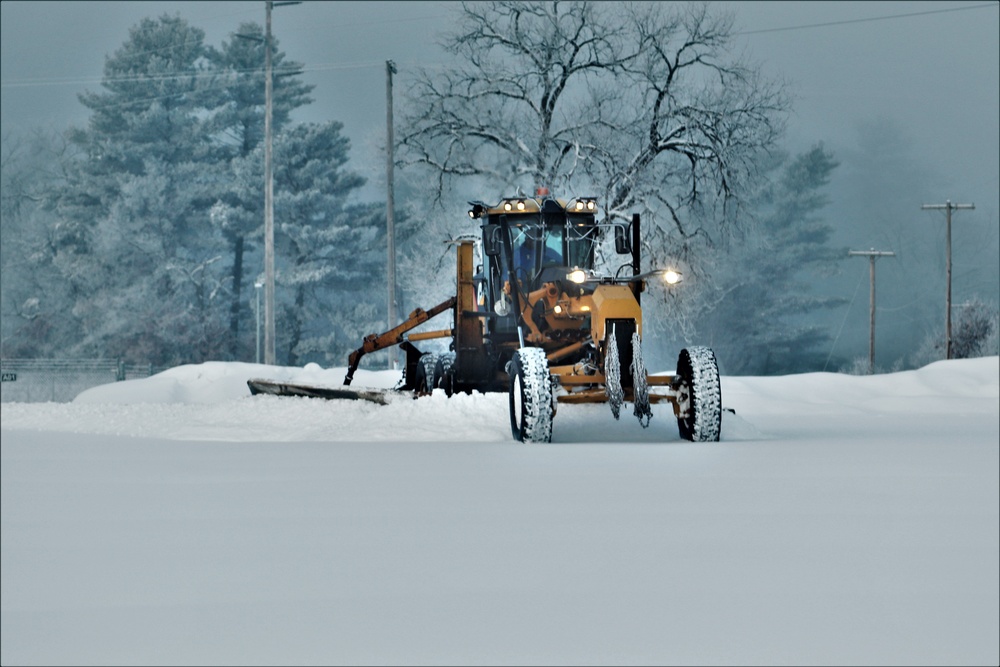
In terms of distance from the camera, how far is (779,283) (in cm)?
6238

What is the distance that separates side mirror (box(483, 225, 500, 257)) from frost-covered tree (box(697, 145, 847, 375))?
4173cm

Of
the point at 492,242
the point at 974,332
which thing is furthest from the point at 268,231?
the point at 974,332

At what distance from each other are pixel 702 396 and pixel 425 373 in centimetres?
600

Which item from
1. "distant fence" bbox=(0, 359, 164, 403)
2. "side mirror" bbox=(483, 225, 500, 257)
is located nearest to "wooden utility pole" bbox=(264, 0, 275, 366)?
"distant fence" bbox=(0, 359, 164, 403)

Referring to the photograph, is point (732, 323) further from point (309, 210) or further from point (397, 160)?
point (397, 160)

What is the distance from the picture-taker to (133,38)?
55406 millimetres

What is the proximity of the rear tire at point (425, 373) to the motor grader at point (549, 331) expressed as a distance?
2 centimetres

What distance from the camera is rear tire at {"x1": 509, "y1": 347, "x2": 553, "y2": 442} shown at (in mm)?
15266

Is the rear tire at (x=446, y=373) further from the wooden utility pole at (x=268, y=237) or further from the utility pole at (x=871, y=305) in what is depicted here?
the utility pole at (x=871, y=305)

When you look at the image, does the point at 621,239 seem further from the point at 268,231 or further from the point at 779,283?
the point at 779,283

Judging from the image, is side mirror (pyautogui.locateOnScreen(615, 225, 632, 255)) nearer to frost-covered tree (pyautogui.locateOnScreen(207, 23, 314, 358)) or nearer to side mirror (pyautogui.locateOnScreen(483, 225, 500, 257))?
side mirror (pyautogui.locateOnScreen(483, 225, 500, 257))

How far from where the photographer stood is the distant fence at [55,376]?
3981 centimetres

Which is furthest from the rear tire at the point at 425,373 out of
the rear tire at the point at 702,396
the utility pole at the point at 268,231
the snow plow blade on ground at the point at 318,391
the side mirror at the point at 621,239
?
the utility pole at the point at 268,231

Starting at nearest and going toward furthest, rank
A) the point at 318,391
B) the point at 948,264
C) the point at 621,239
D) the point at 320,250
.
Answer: the point at 621,239 < the point at 318,391 < the point at 948,264 < the point at 320,250
